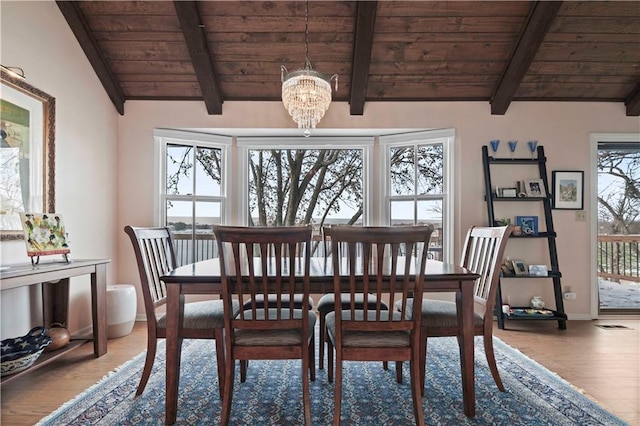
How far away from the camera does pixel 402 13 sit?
2945 mm

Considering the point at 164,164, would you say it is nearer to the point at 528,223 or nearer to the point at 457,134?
the point at 457,134

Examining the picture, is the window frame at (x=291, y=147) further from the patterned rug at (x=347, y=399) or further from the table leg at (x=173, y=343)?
the table leg at (x=173, y=343)

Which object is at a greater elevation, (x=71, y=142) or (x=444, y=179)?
(x=71, y=142)

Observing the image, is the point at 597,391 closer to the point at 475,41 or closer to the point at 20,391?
the point at 475,41

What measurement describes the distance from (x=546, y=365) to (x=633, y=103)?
3.08m

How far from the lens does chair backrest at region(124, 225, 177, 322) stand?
6.40 feet

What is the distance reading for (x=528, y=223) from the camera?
11.9ft

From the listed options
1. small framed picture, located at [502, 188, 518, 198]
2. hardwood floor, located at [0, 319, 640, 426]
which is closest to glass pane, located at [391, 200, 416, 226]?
small framed picture, located at [502, 188, 518, 198]

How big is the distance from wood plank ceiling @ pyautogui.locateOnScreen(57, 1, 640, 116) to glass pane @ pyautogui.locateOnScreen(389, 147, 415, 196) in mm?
596

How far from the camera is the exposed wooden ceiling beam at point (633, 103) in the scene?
3564 millimetres

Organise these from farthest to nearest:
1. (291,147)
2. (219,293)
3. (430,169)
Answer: (291,147), (430,169), (219,293)

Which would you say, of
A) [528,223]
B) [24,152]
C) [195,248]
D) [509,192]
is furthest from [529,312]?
[24,152]

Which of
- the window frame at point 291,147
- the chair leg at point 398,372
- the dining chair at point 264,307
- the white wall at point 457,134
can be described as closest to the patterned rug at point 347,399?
the chair leg at point 398,372

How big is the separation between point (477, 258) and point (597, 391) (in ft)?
3.43
